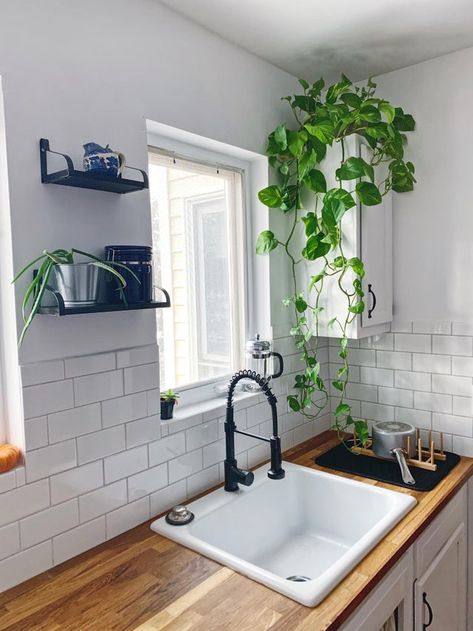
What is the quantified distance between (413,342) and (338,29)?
1.26 meters

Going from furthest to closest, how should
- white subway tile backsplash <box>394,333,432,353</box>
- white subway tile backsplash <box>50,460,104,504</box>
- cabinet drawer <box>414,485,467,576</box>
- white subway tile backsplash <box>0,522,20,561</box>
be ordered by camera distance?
white subway tile backsplash <box>394,333,432,353</box>
cabinet drawer <box>414,485,467,576</box>
white subway tile backsplash <box>50,460,104,504</box>
white subway tile backsplash <box>0,522,20,561</box>

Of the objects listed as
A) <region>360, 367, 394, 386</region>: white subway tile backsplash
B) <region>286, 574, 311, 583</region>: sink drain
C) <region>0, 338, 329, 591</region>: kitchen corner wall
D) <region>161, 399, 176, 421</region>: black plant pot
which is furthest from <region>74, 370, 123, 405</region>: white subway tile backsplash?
<region>360, 367, 394, 386</region>: white subway tile backsplash

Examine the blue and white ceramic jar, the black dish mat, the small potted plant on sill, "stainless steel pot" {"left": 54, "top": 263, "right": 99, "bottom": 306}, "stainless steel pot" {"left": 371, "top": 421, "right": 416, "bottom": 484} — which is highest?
the blue and white ceramic jar

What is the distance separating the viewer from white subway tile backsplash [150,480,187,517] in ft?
5.22

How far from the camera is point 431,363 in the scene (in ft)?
7.01

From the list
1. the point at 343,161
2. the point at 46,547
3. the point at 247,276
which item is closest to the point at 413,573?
the point at 46,547

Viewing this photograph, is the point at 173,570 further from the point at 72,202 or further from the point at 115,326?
the point at 72,202

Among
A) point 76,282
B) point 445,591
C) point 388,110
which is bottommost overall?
point 445,591

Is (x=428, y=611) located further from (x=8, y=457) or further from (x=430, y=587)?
(x=8, y=457)

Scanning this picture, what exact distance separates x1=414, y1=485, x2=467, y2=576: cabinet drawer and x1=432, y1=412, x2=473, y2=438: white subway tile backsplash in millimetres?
233

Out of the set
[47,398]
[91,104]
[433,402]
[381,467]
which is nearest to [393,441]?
[381,467]

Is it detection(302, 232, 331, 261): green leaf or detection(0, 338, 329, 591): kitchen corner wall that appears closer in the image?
detection(0, 338, 329, 591): kitchen corner wall

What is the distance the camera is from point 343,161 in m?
1.92

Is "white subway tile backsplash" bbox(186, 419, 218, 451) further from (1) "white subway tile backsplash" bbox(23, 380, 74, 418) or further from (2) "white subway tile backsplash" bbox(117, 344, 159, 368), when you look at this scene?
(1) "white subway tile backsplash" bbox(23, 380, 74, 418)
